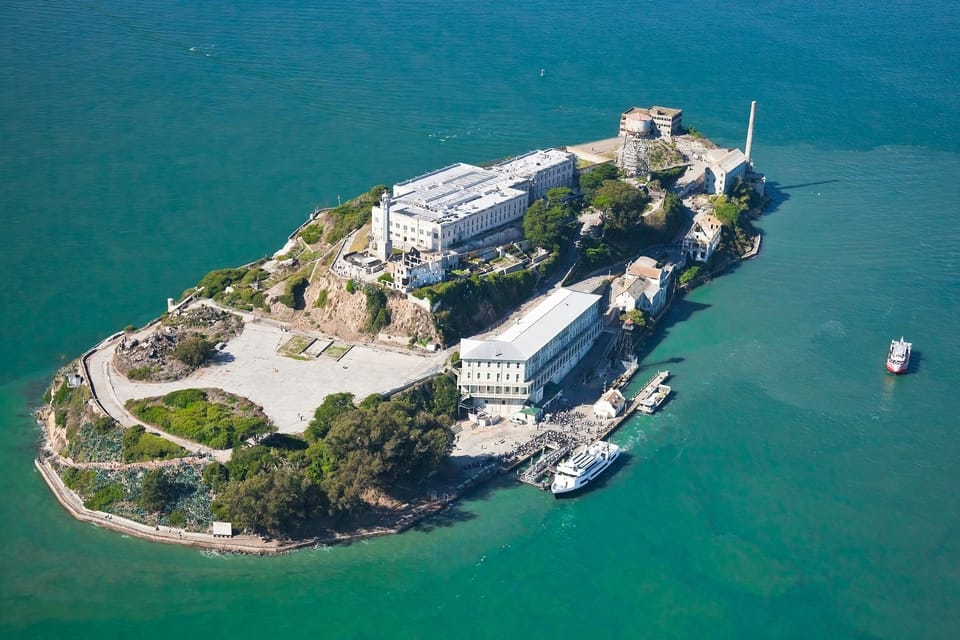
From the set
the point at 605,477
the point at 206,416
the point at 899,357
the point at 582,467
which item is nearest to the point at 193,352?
the point at 206,416

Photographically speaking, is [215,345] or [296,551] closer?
[296,551]

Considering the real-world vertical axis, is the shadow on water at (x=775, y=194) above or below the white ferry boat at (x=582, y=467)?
above

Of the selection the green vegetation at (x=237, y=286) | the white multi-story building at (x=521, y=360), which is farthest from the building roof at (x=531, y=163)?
the green vegetation at (x=237, y=286)

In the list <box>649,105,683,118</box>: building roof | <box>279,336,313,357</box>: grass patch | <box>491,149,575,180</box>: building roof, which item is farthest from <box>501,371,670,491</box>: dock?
<box>649,105,683,118</box>: building roof

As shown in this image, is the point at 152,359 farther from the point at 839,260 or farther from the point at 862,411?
the point at 839,260

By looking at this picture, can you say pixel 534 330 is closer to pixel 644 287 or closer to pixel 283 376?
pixel 644 287

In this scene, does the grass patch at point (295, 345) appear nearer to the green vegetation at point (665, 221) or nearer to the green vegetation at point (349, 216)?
the green vegetation at point (349, 216)

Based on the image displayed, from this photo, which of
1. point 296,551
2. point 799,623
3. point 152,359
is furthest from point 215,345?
point 799,623
